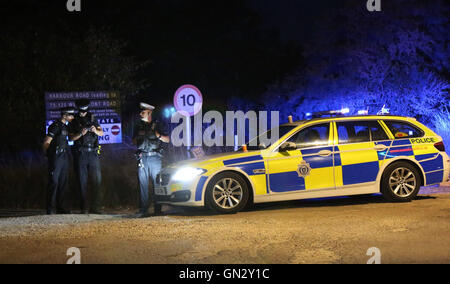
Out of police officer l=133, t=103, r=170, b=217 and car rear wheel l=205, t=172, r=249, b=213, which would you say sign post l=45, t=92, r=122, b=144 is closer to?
police officer l=133, t=103, r=170, b=217

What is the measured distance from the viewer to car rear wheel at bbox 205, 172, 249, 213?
8.95 metres

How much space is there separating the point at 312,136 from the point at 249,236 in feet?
10.3

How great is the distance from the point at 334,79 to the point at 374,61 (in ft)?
5.38

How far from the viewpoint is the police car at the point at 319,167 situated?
901 centimetres

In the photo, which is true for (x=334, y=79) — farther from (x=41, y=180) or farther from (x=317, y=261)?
(x=317, y=261)

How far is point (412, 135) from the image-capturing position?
32.4ft

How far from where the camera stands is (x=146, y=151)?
9648 millimetres

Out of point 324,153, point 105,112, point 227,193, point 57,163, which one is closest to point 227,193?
point 227,193

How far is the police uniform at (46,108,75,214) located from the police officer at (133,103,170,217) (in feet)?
4.73

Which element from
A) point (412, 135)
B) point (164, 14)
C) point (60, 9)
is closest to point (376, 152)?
point (412, 135)

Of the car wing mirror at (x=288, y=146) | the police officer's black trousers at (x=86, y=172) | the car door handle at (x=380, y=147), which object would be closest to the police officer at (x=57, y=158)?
the police officer's black trousers at (x=86, y=172)

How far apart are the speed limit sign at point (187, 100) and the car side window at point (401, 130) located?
3.98m

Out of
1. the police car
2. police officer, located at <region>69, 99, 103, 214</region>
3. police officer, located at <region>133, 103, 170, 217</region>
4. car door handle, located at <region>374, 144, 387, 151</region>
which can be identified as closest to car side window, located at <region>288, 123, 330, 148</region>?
the police car

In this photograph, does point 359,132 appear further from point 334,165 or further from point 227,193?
point 227,193
